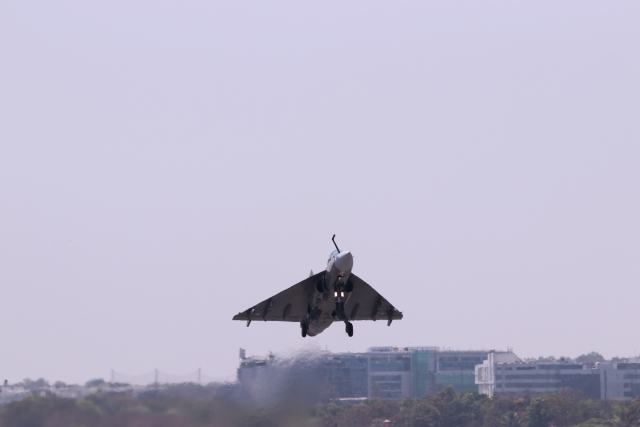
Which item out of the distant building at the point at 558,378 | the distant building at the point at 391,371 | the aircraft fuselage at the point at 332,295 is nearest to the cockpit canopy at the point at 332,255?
the aircraft fuselage at the point at 332,295

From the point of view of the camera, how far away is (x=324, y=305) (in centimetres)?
5209

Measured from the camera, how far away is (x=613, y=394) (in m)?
105

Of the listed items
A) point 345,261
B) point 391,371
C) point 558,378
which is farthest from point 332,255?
point 558,378

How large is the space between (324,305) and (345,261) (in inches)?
221

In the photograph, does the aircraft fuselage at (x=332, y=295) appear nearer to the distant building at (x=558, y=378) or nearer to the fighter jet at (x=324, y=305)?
the fighter jet at (x=324, y=305)

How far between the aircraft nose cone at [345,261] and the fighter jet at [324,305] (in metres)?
1.68

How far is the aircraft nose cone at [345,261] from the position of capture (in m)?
47.0

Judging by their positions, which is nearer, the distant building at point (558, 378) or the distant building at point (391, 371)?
the distant building at point (391, 371)

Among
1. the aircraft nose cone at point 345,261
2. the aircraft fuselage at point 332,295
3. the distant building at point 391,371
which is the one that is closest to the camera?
the aircraft nose cone at point 345,261

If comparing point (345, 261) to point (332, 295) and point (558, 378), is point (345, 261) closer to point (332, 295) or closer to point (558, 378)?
point (332, 295)

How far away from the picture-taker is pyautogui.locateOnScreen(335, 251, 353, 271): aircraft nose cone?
4703cm

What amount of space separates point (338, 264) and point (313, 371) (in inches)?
789

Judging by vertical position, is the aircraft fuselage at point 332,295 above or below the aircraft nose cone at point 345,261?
below

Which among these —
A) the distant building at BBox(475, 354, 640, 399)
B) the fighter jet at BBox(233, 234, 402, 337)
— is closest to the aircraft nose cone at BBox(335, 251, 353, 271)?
the fighter jet at BBox(233, 234, 402, 337)
